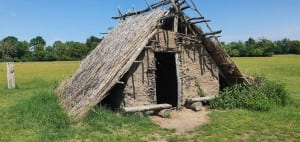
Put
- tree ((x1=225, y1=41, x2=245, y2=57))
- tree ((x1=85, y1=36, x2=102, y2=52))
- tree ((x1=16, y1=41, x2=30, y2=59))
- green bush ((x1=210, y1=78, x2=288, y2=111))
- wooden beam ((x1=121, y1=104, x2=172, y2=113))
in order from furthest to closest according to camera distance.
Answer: tree ((x1=16, y1=41, x2=30, y2=59)) → tree ((x1=225, y1=41, x2=245, y2=57)) → tree ((x1=85, y1=36, x2=102, y2=52)) → green bush ((x1=210, y1=78, x2=288, y2=111)) → wooden beam ((x1=121, y1=104, x2=172, y2=113))

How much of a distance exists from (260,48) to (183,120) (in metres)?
61.0

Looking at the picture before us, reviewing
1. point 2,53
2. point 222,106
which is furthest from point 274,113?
point 2,53

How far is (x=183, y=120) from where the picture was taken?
10.4m

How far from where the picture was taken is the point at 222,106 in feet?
40.0

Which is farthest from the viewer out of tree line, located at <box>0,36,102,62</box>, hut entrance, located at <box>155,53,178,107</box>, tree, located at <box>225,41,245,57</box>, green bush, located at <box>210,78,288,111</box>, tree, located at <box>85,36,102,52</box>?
tree line, located at <box>0,36,102,62</box>

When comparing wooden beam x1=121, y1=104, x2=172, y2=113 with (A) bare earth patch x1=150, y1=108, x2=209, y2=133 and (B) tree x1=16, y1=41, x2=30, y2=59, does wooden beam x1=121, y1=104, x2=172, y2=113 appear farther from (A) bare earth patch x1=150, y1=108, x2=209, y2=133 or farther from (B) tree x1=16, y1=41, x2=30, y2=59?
(B) tree x1=16, y1=41, x2=30, y2=59

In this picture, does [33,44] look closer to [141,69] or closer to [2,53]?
[2,53]

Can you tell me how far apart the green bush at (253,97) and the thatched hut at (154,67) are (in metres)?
0.47

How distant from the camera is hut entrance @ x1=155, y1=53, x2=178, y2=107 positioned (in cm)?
1361

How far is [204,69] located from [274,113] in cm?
283

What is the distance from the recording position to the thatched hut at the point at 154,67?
10300mm

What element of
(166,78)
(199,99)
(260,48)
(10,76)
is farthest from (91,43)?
(199,99)

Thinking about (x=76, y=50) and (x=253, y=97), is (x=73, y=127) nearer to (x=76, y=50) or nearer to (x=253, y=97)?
(x=253, y=97)

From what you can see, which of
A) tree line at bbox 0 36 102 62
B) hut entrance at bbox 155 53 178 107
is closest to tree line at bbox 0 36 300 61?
tree line at bbox 0 36 102 62
